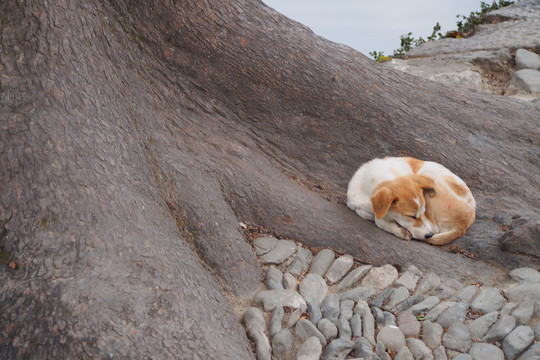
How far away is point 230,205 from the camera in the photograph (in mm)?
5344

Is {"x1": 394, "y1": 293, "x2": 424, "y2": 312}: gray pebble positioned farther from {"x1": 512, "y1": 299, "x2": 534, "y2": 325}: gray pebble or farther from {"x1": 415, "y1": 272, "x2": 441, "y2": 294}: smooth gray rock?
{"x1": 512, "y1": 299, "x2": 534, "y2": 325}: gray pebble

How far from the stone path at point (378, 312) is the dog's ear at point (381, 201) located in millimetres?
576

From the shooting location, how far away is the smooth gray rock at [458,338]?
4.34 m

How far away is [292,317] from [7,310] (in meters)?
2.16

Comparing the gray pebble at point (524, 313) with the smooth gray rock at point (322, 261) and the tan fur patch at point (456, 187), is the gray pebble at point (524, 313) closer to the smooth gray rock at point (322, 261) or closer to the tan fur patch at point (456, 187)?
the tan fur patch at point (456, 187)

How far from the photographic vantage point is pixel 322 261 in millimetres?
5293

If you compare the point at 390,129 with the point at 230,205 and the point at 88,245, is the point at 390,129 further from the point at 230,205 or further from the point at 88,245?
the point at 88,245

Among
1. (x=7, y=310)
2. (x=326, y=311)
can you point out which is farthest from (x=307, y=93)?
(x=7, y=310)

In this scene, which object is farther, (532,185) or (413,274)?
(532,185)

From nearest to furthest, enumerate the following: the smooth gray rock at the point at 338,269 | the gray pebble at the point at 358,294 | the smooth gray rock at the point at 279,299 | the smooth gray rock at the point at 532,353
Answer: the smooth gray rock at the point at 532,353 < the smooth gray rock at the point at 279,299 < the gray pebble at the point at 358,294 < the smooth gray rock at the point at 338,269

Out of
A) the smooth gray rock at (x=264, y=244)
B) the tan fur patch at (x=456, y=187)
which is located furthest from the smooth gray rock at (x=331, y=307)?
the tan fur patch at (x=456, y=187)

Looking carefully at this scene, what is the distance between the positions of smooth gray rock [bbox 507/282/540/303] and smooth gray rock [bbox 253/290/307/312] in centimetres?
187

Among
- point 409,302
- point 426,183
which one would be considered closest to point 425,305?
point 409,302

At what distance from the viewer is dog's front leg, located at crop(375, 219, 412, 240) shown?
5711mm
